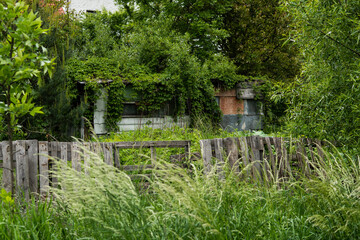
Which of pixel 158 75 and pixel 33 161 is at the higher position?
pixel 158 75

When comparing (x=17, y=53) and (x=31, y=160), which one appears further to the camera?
(x=31, y=160)

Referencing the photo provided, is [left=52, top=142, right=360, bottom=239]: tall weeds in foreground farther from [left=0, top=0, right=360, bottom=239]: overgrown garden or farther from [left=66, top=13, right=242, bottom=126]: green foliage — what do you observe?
[left=66, top=13, right=242, bottom=126]: green foliage

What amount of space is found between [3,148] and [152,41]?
373 inches

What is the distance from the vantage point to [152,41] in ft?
44.1

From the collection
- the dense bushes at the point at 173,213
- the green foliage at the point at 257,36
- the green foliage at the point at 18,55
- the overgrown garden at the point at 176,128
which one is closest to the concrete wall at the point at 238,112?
the overgrown garden at the point at 176,128

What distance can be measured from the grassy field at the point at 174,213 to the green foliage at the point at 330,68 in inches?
67.5

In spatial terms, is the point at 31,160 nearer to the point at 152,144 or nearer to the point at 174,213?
the point at 152,144

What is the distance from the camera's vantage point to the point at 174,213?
2.43m

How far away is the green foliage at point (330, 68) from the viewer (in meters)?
4.47

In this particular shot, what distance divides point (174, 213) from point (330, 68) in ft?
11.0

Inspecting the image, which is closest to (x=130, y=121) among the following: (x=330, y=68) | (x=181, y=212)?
(x=330, y=68)

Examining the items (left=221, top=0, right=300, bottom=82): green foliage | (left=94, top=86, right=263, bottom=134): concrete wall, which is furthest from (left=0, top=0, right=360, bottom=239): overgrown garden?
(left=221, top=0, right=300, bottom=82): green foliage

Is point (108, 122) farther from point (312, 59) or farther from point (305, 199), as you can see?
point (305, 199)

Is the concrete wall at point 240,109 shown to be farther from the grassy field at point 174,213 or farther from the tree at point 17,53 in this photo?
the tree at point 17,53
